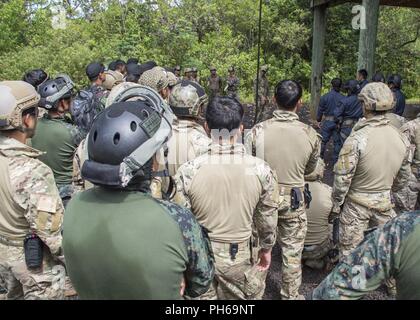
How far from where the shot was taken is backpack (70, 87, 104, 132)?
4910mm

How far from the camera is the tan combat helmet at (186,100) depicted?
360 centimetres

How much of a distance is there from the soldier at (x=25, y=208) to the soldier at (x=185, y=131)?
116 centimetres

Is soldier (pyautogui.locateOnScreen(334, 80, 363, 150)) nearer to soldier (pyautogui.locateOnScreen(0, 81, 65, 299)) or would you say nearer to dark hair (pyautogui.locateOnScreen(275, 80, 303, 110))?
dark hair (pyautogui.locateOnScreen(275, 80, 303, 110))

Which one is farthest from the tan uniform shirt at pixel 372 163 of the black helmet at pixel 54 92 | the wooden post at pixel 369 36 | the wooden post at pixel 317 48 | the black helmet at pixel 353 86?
the wooden post at pixel 317 48

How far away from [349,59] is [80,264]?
21647 millimetres

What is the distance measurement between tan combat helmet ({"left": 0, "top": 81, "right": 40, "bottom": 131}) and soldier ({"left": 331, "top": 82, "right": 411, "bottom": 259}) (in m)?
2.70

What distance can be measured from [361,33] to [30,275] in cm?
796

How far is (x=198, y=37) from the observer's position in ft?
68.8

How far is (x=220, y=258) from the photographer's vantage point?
2895mm

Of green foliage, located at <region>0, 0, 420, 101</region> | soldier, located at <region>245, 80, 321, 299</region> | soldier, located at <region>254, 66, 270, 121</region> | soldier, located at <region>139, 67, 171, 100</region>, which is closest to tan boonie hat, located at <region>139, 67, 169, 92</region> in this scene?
soldier, located at <region>139, 67, 171, 100</region>

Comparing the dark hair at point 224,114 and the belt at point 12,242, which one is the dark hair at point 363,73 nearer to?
the dark hair at point 224,114

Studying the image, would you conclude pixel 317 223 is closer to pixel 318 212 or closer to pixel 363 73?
pixel 318 212

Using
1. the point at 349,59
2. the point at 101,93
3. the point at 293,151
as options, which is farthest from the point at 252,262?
the point at 349,59

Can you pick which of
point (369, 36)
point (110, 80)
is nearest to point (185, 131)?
point (110, 80)
